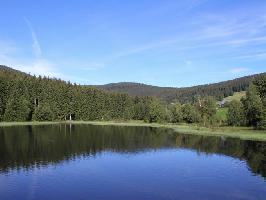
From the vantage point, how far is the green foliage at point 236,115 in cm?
14150

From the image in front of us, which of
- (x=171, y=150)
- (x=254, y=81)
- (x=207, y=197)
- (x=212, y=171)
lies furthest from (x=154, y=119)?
(x=207, y=197)

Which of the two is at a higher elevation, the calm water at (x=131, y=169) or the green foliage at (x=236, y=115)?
the green foliage at (x=236, y=115)

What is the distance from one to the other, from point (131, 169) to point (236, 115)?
87.0 metres

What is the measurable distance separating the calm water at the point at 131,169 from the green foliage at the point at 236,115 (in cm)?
4100

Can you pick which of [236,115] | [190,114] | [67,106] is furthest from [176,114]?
[67,106]

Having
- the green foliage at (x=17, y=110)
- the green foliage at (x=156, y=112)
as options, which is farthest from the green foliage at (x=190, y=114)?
the green foliage at (x=17, y=110)

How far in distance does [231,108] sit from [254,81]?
44.1 feet

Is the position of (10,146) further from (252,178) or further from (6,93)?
(6,93)

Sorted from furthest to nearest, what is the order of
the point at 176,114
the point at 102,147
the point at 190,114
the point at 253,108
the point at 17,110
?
the point at 176,114, the point at 17,110, the point at 190,114, the point at 253,108, the point at 102,147

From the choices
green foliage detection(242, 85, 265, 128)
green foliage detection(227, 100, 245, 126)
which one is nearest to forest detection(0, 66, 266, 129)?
green foliage detection(227, 100, 245, 126)

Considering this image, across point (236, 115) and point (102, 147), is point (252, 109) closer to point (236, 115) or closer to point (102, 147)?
point (236, 115)

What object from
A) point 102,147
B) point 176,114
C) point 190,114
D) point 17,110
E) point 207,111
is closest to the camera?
point 102,147

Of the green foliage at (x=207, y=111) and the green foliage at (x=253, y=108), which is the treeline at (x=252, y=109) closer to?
the green foliage at (x=253, y=108)

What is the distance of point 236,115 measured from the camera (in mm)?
143875
